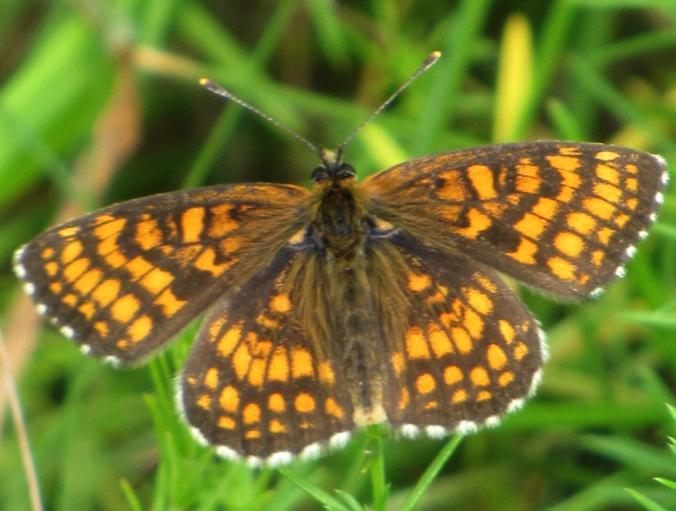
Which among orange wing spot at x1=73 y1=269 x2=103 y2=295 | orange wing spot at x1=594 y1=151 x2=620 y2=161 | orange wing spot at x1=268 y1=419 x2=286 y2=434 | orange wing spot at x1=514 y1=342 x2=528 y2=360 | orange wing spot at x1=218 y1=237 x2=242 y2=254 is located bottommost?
orange wing spot at x1=268 y1=419 x2=286 y2=434

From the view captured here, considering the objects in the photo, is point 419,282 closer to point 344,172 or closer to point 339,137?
point 344,172

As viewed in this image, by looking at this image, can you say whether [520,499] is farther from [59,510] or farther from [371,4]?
[371,4]

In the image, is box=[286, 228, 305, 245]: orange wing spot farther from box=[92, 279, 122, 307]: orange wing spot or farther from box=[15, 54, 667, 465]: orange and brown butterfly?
box=[92, 279, 122, 307]: orange wing spot

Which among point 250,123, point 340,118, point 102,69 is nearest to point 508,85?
point 340,118

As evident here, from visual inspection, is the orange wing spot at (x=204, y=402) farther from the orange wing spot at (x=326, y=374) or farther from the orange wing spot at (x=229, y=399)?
the orange wing spot at (x=326, y=374)

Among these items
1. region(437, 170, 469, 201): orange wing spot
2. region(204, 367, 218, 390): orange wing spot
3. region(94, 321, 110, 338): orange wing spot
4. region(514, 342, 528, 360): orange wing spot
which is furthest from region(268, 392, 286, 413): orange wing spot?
region(437, 170, 469, 201): orange wing spot

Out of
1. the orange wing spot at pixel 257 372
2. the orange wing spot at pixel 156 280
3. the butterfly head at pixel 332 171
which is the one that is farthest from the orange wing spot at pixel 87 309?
the butterfly head at pixel 332 171

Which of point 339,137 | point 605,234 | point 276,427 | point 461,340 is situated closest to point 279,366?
point 276,427
